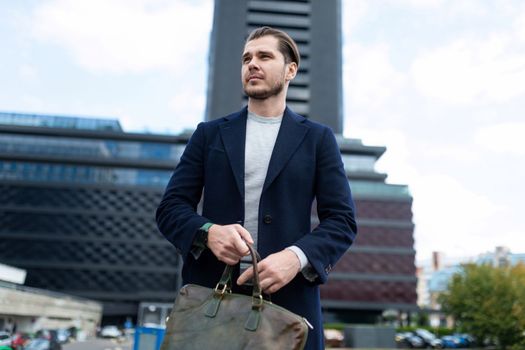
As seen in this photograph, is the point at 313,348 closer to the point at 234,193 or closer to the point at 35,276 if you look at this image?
the point at 234,193

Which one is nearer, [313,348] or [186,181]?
[313,348]

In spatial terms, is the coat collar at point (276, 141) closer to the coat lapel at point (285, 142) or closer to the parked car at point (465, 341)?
the coat lapel at point (285, 142)

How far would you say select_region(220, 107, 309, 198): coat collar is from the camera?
2045 millimetres

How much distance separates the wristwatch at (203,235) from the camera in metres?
1.85

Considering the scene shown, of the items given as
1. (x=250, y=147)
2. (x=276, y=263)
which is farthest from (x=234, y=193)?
(x=276, y=263)

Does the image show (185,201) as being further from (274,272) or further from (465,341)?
(465,341)

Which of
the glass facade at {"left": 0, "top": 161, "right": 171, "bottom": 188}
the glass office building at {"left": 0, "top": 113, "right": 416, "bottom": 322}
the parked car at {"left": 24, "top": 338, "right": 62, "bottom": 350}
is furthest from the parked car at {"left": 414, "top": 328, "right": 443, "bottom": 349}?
the parked car at {"left": 24, "top": 338, "right": 62, "bottom": 350}

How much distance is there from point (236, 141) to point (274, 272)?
752mm

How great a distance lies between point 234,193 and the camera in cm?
205

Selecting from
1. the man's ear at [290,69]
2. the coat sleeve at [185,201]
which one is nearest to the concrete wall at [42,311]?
the coat sleeve at [185,201]

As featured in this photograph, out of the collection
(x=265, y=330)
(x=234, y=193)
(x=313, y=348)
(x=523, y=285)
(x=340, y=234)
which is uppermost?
(x=234, y=193)

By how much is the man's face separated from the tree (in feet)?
121

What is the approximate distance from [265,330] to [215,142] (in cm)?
102

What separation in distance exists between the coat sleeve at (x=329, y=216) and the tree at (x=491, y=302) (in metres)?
36.7
